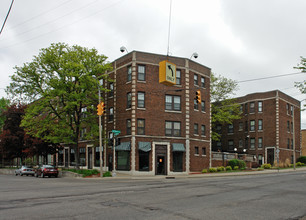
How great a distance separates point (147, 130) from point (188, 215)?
86.2 feet

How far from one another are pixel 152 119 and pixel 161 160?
4808mm

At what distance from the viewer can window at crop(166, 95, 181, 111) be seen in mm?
37969

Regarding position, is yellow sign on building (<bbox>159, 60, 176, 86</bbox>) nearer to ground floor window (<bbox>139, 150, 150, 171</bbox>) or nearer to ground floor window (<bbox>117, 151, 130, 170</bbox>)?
ground floor window (<bbox>139, 150, 150, 171</bbox>)

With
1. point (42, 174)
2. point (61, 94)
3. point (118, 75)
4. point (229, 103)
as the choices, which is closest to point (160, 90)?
point (118, 75)

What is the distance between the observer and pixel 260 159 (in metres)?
54.4

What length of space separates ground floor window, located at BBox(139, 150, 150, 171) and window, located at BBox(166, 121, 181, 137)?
3.71 meters

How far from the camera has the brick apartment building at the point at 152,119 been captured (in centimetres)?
3600

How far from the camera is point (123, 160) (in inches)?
1455

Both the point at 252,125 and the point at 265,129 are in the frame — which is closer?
the point at 265,129

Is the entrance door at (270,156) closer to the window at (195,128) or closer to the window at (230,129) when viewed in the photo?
the window at (230,129)

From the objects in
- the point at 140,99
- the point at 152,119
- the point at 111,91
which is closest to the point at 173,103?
Answer: the point at 152,119

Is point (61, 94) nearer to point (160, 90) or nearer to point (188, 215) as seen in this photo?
point (160, 90)

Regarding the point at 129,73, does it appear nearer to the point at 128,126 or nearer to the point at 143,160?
the point at 128,126

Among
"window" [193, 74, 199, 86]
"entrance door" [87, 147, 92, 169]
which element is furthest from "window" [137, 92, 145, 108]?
"entrance door" [87, 147, 92, 169]
